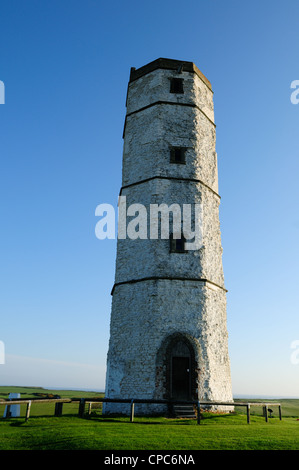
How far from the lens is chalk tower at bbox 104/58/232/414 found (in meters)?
14.4

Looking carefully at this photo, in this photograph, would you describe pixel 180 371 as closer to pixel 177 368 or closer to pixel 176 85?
pixel 177 368

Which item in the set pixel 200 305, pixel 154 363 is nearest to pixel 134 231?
pixel 200 305

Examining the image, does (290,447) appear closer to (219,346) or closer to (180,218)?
(219,346)

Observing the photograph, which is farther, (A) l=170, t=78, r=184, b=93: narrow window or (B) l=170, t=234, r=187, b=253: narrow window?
(A) l=170, t=78, r=184, b=93: narrow window

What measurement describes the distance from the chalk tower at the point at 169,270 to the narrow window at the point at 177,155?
50 millimetres

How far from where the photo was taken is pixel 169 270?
15.6 metres

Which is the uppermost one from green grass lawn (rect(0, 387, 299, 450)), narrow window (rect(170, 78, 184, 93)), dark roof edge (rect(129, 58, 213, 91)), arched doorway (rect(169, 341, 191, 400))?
dark roof edge (rect(129, 58, 213, 91))

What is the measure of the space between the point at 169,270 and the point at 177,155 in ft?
19.8

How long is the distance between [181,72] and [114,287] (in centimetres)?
1228

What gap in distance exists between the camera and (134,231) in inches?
670

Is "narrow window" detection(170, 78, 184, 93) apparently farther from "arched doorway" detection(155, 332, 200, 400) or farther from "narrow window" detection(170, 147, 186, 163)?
"arched doorway" detection(155, 332, 200, 400)

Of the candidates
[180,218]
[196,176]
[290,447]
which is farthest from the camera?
[196,176]

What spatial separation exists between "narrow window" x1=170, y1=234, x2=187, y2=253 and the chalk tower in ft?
0.15

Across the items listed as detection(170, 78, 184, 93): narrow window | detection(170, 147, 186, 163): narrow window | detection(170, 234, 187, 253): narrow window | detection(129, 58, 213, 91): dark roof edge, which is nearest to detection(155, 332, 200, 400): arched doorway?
detection(170, 234, 187, 253): narrow window
